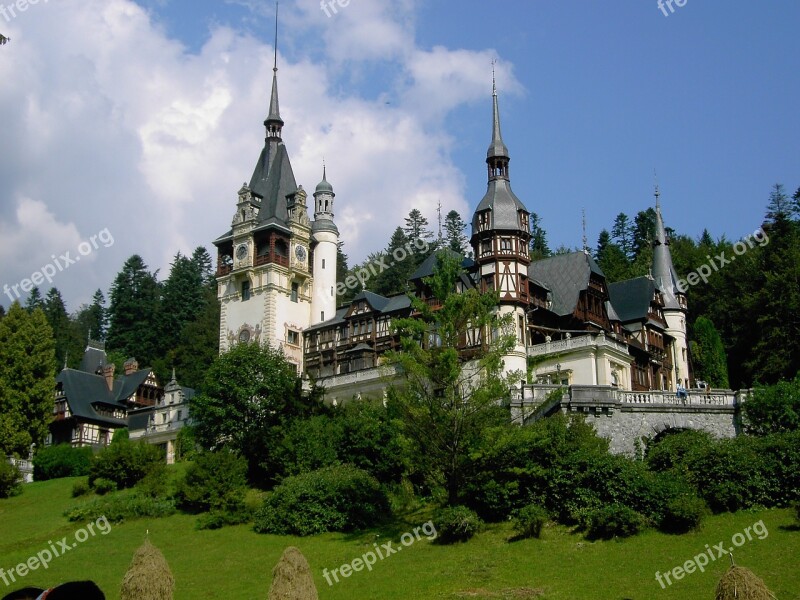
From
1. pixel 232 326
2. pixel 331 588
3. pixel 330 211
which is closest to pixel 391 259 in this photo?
pixel 330 211

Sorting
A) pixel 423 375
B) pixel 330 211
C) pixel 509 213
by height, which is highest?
pixel 330 211

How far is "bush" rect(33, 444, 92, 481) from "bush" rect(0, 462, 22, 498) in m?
5.67

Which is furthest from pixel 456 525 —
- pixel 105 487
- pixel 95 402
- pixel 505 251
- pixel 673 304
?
pixel 95 402

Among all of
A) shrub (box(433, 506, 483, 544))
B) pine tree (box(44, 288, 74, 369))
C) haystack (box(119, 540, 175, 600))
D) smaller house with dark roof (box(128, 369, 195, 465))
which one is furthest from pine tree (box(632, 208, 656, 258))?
haystack (box(119, 540, 175, 600))

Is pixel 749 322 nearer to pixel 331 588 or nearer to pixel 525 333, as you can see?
pixel 525 333

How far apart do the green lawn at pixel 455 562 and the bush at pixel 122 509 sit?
2643 millimetres

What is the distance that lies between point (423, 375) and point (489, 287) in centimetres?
2221

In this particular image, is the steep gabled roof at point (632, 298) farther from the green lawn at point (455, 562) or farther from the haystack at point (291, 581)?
the haystack at point (291, 581)

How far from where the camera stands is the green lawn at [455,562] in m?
26.1

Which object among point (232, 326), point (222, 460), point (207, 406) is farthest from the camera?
point (232, 326)

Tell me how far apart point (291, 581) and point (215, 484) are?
68.7ft

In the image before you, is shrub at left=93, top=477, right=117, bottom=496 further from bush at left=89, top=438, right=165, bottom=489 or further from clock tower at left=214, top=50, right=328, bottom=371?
clock tower at left=214, top=50, right=328, bottom=371

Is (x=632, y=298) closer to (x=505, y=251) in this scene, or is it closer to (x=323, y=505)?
(x=505, y=251)

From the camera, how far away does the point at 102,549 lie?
3688 cm
